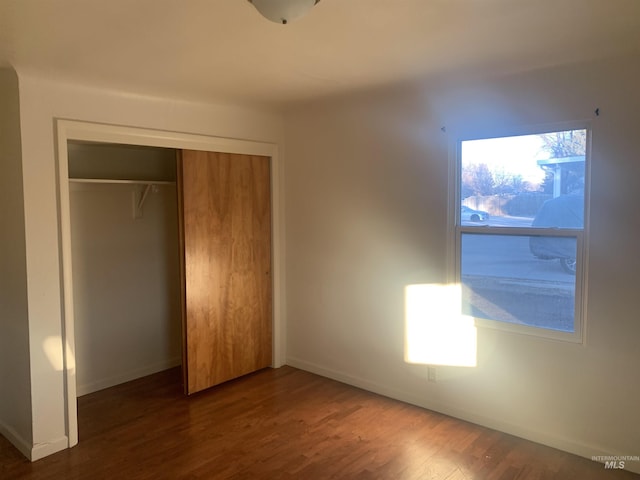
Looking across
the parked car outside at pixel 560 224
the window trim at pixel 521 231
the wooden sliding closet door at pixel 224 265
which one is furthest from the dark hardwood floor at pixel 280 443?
the parked car outside at pixel 560 224

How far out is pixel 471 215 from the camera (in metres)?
3.54

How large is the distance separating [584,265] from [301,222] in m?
2.39

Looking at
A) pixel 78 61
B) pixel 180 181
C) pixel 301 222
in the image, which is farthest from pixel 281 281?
pixel 78 61

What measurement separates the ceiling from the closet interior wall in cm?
103

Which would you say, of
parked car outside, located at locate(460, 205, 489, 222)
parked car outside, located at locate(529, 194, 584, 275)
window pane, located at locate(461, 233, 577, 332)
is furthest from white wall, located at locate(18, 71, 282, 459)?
parked car outside, located at locate(529, 194, 584, 275)

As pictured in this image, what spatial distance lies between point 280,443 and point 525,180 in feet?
7.79

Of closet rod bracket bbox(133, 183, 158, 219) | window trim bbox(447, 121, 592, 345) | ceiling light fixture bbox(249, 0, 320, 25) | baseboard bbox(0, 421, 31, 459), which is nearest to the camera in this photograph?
ceiling light fixture bbox(249, 0, 320, 25)

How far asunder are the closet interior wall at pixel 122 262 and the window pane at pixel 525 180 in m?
2.61

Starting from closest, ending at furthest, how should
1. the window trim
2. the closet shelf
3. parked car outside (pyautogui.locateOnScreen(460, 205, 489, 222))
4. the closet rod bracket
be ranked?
the window trim → parked car outside (pyautogui.locateOnScreen(460, 205, 489, 222)) → the closet shelf → the closet rod bracket

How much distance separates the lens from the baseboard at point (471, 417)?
10.0 ft

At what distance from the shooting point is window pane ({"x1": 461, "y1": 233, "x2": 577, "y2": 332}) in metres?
3.15

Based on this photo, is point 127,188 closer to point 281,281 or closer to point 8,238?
point 8,238

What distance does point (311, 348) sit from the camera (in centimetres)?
461
